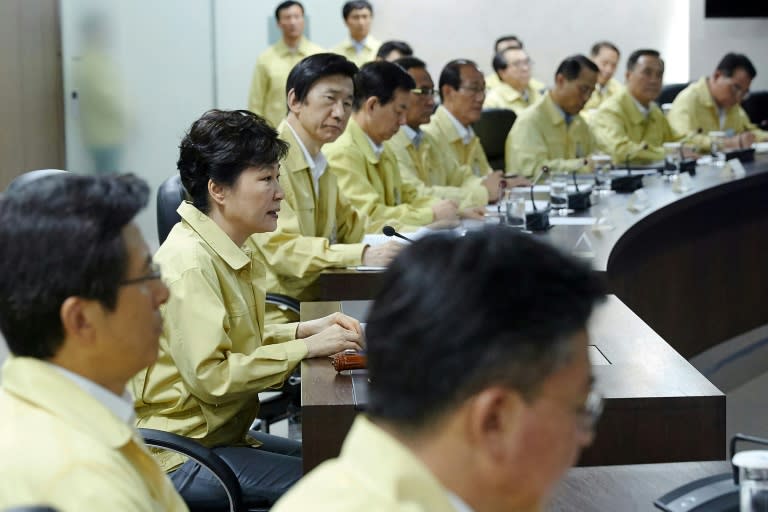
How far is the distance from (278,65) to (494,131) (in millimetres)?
2163

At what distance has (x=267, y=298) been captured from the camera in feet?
10.6

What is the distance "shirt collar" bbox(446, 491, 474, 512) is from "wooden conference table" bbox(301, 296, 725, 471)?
1.07 meters

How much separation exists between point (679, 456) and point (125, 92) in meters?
5.36

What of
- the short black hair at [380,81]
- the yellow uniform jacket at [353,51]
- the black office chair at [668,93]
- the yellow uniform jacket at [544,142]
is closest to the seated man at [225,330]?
the short black hair at [380,81]

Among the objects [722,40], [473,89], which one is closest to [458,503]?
[473,89]

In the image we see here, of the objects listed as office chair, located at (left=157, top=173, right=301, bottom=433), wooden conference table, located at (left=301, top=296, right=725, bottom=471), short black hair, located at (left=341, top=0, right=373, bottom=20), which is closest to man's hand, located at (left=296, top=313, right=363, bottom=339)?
wooden conference table, located at (left=301, top=296, right=725, bottom=471)

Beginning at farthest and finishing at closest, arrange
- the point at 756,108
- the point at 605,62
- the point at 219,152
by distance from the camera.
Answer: the point at 605,62
the point at 756,108
the point at 219,152

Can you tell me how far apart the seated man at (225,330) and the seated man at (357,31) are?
20.0ft

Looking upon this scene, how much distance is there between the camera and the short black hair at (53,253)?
1.25m

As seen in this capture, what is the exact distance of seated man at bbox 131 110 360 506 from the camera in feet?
7.45

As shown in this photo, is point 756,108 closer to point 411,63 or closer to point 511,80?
point 511,80

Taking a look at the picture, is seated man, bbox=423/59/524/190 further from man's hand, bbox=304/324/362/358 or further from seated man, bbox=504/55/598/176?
man's hand, bbox=304/324/362/358

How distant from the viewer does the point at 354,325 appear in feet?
8.09

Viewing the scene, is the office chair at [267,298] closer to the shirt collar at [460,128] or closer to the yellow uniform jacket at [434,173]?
the yellow uniform jacket at [434,173]
